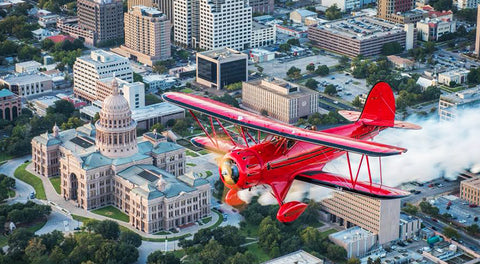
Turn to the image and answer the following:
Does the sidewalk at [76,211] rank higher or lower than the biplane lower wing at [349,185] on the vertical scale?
lower

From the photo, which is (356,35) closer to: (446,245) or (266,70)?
(266,70)

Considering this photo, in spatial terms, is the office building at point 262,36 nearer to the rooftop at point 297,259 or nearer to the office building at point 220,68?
the office building at point 220,68

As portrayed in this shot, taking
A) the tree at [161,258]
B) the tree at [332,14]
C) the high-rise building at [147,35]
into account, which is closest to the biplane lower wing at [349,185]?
the tree at [161,258]

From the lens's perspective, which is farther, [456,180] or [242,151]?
[456,180]

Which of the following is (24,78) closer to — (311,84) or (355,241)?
(311,84)

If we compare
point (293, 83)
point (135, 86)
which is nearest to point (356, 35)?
point (293, 83)

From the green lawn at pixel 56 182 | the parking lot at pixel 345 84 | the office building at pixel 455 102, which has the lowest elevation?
the green lawn at pixel 56 182

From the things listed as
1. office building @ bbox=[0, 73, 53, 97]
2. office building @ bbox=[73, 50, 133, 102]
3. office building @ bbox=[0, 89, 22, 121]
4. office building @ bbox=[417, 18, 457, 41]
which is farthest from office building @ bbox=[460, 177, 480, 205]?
office building @ bbox=[417, 18, 457, 41]
